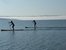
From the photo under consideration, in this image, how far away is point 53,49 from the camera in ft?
47.8

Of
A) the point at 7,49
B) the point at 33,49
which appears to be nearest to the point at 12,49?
the point at 7,49

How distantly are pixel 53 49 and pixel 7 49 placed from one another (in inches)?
148

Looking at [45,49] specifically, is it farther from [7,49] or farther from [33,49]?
[7,49]

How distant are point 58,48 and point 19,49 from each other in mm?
3224

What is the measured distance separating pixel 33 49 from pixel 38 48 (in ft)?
1.83

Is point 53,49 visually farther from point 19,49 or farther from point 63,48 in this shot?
point 19,49

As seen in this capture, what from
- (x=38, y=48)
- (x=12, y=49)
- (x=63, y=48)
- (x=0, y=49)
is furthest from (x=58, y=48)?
(x=0, y=49)

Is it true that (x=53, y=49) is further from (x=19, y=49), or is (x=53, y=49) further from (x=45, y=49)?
(x=19, y=49)

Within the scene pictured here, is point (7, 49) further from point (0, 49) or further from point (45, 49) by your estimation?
point (45, 49)

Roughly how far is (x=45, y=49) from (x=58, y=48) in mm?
1165

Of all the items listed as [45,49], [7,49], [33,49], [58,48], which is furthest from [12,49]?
[58,48]

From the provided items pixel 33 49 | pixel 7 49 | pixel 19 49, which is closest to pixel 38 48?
pixel 33 49

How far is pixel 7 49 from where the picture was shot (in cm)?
1488

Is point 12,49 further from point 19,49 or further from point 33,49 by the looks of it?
point 33,49
